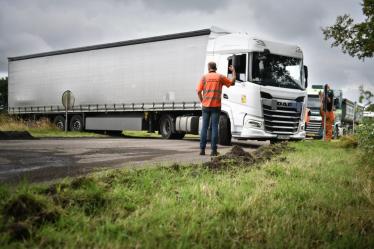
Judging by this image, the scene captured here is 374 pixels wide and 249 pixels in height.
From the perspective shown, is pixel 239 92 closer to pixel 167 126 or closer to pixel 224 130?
pixel 224 130

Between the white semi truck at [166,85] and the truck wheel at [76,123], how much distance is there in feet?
0.16

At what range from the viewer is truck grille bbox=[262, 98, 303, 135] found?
13.1 metres

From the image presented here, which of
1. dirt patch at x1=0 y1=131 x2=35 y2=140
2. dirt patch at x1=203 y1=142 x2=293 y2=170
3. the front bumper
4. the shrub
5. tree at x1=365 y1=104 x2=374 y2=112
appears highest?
tree at x1=365 y1=104 x2=374 y2=112

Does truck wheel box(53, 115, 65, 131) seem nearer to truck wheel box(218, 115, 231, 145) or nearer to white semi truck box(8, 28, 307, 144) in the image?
white semi truck box(8, 28, 307, 144)

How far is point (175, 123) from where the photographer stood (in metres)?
17.3

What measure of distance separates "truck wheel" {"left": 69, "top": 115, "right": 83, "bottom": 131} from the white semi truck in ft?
0.16

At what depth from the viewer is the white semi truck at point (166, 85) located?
13.2 metres

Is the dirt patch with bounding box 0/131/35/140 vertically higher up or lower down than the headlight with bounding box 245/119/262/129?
lower down

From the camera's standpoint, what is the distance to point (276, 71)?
1355 centimetres

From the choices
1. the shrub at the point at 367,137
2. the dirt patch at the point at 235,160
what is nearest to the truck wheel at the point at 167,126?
the dirt patch at the point at 235,160

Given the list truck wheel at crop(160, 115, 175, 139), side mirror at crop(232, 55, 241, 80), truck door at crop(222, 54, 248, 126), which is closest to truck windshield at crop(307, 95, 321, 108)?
truck wheel at crop(160, 115, 175, 139)

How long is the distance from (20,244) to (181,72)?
14.6m

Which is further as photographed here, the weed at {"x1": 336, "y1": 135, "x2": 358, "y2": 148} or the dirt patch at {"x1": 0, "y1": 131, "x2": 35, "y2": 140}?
the dirt patch at {"x1": 0, "y1": 131, "x2": 35, "y2": 140}

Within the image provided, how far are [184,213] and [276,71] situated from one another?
416 inches
